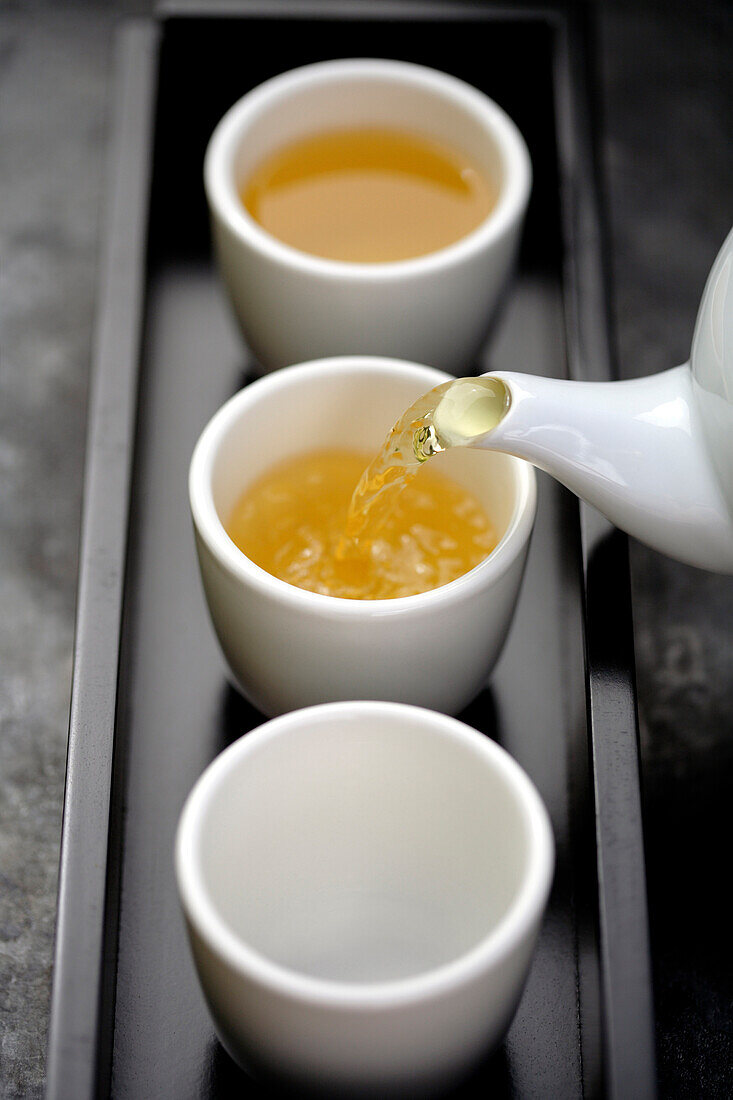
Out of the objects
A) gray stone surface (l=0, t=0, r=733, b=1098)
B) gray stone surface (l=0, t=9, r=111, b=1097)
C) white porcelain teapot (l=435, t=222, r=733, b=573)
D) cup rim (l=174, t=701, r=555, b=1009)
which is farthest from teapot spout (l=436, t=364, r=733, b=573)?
gray stone surface (l=0, t=9, r=111, b=1097)

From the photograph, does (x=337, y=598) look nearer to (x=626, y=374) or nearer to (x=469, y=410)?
(x=469, y=410)

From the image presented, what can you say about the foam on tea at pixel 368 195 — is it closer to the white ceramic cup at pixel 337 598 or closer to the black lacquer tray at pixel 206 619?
the black lacquer tray at pixel 206 619

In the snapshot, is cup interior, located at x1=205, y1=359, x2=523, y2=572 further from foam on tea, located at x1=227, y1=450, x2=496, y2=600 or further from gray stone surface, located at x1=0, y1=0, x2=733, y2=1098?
gray stone surface, located at x1=0, y1=0, x2=733, y2=1098

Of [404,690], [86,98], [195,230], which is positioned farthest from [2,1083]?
[86,98]

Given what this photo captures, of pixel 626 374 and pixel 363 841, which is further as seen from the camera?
pixel 626 374

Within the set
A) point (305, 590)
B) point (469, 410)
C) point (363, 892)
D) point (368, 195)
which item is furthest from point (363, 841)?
point (368, 195)

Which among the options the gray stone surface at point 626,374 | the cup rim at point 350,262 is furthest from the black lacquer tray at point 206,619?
the gray stone surface at point 626,374

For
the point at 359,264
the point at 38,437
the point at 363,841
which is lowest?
the point at 38,437
